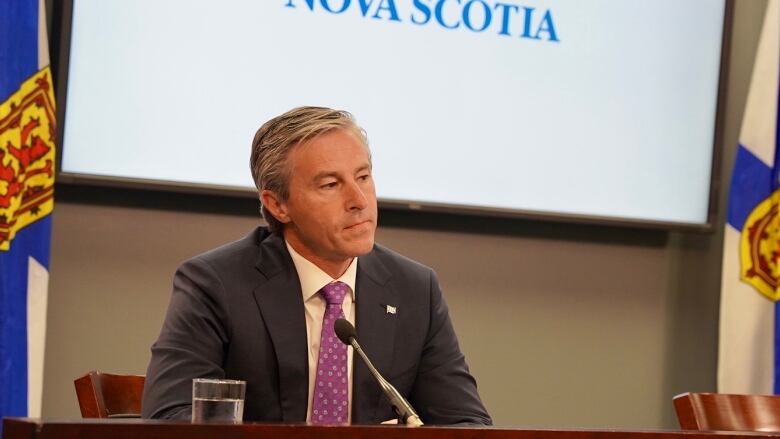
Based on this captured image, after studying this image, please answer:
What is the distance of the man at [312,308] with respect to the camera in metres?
2.43

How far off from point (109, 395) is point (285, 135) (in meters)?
0.68

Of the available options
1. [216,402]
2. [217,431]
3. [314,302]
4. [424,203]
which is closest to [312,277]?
[314,302]

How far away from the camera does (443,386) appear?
8.54 ft

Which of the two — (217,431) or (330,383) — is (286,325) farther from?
(217,431)

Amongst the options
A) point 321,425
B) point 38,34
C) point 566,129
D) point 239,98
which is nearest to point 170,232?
point 239,98

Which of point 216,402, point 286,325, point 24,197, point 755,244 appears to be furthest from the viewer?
point 755,244

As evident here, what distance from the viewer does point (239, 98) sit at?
3738mm

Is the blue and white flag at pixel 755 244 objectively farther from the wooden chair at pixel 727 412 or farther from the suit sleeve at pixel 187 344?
the suit sleeve at pixel 187 344

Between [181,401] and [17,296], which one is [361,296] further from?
[17,296]

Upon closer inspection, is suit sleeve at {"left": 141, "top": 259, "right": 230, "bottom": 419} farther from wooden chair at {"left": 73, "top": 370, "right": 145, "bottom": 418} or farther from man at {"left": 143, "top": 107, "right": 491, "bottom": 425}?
wooden chair at {"left": 73, "top": 370, "right": 145, "bottom": 418}

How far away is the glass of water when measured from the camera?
163 cm

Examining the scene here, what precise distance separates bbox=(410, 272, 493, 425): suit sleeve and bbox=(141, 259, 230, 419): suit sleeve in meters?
0.47

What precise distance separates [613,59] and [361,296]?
196 centimetres

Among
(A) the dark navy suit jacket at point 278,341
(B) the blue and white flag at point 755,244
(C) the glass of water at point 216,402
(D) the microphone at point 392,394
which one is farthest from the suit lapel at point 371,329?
(B) the blue and white flag at point 755,244
